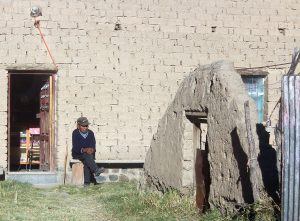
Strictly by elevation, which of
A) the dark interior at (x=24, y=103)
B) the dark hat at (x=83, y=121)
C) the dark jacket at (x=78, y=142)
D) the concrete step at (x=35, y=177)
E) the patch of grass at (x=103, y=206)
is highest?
the dark interior at (x=24, y=103)

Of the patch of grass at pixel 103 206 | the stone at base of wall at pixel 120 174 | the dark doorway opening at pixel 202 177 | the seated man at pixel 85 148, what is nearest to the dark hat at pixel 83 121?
the seated man at pixel 85 148

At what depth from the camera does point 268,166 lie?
676 cm

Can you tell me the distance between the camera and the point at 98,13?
38.5 ft

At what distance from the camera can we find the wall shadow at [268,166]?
260 inches

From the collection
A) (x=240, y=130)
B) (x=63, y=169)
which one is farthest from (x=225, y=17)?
(x=240, y=130)

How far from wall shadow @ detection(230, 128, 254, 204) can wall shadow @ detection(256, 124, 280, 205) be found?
0.58ft

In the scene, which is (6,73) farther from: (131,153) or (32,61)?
(131,153)

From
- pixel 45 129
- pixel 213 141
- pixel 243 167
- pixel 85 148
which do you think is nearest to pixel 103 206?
pixel 213 141

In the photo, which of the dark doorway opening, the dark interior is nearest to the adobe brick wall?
the dark interior

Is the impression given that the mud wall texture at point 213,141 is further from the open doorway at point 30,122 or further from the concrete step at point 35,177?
the open doorway at point 30,122

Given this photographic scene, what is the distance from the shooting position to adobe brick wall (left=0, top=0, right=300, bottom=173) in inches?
452

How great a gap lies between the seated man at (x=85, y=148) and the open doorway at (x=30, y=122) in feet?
2.44

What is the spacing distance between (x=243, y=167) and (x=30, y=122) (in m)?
8.58

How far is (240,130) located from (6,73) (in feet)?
19.3
